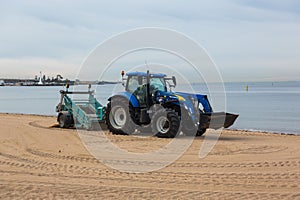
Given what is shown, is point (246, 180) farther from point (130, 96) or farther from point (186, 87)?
point (130, 96)

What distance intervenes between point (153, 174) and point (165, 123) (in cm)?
477

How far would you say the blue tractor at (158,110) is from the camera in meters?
12.0

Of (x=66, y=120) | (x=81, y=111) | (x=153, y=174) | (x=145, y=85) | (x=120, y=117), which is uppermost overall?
(x=145, y=85)

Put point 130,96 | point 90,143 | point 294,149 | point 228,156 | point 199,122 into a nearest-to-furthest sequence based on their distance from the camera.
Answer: point 228,156
point 294,149
point 90,143
point 199,122
point 130,96

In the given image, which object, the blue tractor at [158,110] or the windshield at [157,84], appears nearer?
the blue tractor at [158,110]

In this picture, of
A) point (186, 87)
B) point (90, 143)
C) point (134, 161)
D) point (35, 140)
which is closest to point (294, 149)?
point (186, 87)

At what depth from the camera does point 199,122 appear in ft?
39.4

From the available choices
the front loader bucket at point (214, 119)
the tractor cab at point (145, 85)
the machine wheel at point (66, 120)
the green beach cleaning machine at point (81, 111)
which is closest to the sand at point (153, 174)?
the front loader bucket at point (214, 119)

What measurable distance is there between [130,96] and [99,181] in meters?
6.09

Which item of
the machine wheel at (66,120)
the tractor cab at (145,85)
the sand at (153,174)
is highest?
the tractor cab at (145,85)

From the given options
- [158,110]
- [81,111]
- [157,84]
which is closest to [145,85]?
[157,84]

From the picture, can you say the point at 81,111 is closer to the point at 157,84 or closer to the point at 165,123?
the point at 157,84

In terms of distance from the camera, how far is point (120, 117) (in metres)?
13.5

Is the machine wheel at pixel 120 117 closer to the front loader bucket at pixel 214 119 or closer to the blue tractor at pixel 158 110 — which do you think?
the blue tractor at pixel 158 110
